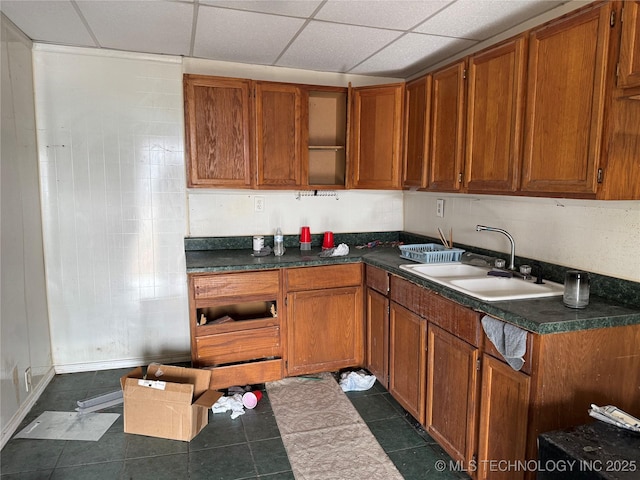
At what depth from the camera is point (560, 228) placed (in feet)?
6.90

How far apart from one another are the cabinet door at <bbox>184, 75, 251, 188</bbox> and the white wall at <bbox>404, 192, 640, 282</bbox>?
1527mm

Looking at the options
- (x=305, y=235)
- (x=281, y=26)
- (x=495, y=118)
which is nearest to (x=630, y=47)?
(x=495, y=118)

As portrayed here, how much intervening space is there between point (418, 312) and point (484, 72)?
51.7 inches

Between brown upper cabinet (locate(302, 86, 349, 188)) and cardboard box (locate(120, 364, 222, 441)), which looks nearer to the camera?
cardboard box (locate(120, 364, 222, 441))

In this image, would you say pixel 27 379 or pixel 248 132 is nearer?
pixel 27 379

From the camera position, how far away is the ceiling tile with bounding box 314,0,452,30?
2.01 meters

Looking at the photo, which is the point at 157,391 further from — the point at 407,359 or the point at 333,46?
the point at 333,46

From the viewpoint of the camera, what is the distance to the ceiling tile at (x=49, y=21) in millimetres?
2098

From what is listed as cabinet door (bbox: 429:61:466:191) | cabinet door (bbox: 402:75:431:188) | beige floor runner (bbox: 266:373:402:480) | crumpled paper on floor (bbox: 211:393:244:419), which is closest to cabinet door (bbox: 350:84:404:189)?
cabinet door (bbox: 402:75:431:188)

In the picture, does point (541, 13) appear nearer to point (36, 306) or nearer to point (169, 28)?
point (169, 28)

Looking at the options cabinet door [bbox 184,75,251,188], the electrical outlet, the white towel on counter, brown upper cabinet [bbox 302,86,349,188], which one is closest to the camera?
the white towel on counter

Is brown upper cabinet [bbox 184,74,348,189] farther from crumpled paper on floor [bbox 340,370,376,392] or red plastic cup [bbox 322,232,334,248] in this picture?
crumpled paper on floor [bbox 340,370,376,392]

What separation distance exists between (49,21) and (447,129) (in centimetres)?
235

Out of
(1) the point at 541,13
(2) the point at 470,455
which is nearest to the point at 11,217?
(2) the point at 470,455
